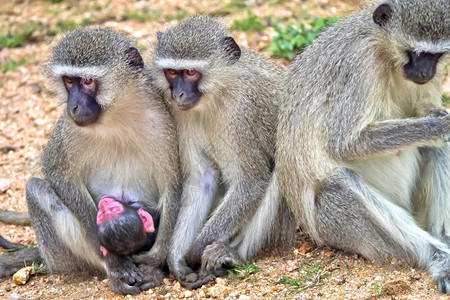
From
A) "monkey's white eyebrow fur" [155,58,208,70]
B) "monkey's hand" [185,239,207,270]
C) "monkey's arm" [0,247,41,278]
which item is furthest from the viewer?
"monkey's arm" [0,247,41,278]

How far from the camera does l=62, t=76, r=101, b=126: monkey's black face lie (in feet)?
20.9

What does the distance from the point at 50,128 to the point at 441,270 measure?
209 inches

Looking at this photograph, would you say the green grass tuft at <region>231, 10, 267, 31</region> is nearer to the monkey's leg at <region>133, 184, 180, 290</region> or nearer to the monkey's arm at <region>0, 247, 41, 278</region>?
the monkey's leg at <region>133, 184, 180, 290</region>

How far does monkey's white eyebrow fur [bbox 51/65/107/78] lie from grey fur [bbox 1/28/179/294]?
0.10 meters

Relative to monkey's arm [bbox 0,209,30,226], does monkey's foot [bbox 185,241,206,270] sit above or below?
below

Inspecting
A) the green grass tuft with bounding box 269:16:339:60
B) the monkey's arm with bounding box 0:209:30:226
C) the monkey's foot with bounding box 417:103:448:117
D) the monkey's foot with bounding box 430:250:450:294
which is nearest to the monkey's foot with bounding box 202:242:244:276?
the monkey's foot with bounding box 430:250:450:294

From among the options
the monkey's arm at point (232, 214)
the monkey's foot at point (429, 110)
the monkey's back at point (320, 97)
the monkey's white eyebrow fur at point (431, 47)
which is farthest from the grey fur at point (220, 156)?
the monkey's white eyebrow fur at point (431, 47)

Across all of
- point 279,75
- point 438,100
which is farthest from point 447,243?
point 279,75

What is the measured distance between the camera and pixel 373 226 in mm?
6293

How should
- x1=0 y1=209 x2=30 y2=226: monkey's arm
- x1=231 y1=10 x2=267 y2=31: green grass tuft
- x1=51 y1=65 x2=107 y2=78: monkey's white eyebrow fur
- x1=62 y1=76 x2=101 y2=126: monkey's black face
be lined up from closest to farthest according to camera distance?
1. x1=62 y1=76 x2=101 y2=126: monkey's black face
2. x1=51 y1=65 x2=107 y2=78: monkey's white eyebrow fur
3. x1=0 y1=209 x2=30 y2=226: monkey's arm
4. x1=231 y1=10 x2=267 y2=31: green grass tuft

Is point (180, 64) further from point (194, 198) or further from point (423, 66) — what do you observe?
point (423, 66)

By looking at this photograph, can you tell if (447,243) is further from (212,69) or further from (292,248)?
(212,69)

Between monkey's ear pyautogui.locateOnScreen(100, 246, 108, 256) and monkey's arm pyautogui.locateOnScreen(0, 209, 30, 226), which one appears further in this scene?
monkey's arm pyautogui.locateOnScreen(0, 209, 30, 226)

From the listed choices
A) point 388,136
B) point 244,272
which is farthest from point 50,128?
point 388,136
